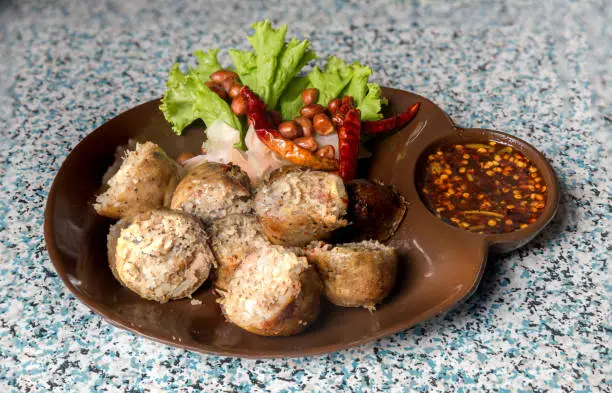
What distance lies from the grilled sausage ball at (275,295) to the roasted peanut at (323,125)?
33.6 inches

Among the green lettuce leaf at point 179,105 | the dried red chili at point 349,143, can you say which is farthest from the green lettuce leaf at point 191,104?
the dried red chili at point 349,143

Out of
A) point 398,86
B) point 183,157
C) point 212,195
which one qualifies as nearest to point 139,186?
point 212,195

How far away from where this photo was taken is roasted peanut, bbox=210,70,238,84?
3.57m

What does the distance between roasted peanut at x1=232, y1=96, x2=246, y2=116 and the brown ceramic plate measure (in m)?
0.54

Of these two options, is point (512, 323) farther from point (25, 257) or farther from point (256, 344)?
point (25, 257)

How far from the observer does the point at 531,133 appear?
394cm

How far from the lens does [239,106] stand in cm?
341

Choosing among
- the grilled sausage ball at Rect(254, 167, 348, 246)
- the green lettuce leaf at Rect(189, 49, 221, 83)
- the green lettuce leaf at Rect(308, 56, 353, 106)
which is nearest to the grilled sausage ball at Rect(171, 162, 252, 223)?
the grilled sausage ball at Rect(254, 167, 348, 246)

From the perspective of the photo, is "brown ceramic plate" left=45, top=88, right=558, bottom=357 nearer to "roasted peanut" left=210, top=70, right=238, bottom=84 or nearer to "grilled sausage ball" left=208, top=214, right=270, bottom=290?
"grilled sausage ball" left=208, top=214, right=270, bottom=290

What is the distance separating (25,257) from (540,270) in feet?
7.96

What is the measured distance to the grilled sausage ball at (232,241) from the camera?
281 cm

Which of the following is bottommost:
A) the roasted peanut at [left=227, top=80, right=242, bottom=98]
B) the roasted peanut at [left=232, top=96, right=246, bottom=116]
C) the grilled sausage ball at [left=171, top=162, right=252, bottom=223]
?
the grilled sausage ball at [left=171, top=162, right=252, bottom=223]

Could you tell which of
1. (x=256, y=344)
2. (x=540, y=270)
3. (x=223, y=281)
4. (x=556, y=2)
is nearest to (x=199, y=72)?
(x=223, y=281)

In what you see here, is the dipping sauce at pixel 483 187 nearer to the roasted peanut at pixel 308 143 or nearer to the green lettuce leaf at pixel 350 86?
the green lettuce leaf at pixel 350 86
